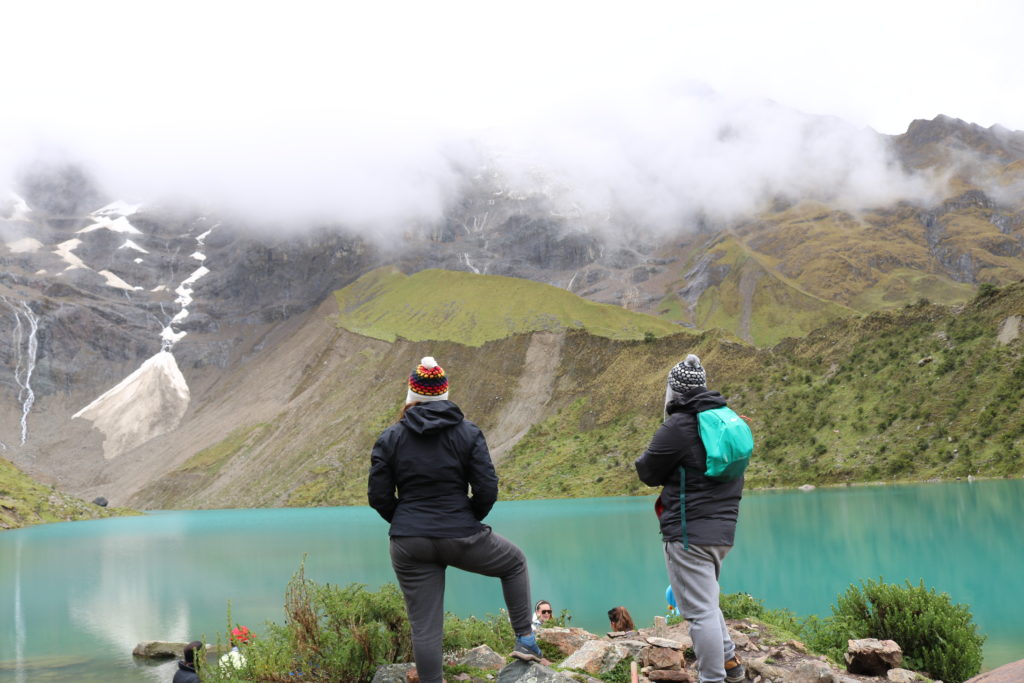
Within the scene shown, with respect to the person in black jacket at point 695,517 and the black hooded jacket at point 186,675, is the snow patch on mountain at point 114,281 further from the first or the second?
the person in black jacket at point 695,517

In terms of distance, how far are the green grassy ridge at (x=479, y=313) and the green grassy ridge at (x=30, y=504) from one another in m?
52.3

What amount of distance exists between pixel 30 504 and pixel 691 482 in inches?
3171

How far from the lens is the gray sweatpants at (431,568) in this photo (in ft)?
22.5

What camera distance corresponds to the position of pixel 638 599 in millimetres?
19234

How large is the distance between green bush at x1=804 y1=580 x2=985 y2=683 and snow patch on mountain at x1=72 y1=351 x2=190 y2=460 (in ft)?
448

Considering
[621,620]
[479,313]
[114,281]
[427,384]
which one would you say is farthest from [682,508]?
[114,281]

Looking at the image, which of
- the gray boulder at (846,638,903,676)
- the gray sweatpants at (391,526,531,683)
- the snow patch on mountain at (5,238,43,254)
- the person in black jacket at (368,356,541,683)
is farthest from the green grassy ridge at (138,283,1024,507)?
the snow patch on mountain at (5,238,43,254)

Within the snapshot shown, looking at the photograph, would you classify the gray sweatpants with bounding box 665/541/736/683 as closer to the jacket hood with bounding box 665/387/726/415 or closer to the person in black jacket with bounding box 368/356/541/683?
the jacket hood with bounding box 665/387/726/415

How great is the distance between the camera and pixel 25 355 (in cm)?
15362

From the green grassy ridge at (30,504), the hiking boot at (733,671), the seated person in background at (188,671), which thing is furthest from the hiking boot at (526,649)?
the green grassy ridge at (30,504)

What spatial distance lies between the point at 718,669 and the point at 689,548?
3.22 feet

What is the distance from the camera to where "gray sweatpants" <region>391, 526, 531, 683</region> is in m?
6.86

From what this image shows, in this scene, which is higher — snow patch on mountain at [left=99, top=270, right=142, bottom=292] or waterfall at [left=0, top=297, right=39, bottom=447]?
snow patch on mountain at [left=99, top=270, right=142, bottom=292]

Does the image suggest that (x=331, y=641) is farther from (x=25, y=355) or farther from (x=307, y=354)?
(x=25, y=355)
